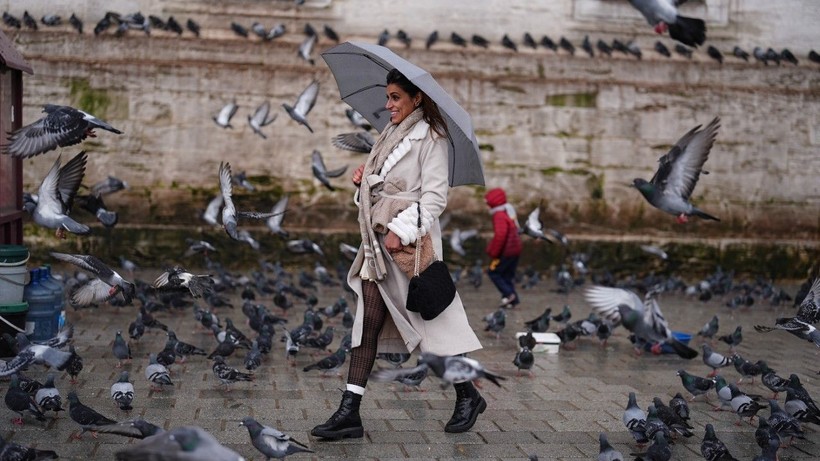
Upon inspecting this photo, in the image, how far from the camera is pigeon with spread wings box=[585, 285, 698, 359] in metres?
8.20

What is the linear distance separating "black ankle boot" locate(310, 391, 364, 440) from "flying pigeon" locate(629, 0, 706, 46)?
335cm

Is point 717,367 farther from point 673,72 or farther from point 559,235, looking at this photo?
point 673,72

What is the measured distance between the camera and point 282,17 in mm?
13875

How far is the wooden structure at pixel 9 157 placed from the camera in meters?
7.52

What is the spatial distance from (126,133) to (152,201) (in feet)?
3.34

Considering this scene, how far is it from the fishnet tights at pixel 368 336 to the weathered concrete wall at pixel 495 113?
28.2 feet

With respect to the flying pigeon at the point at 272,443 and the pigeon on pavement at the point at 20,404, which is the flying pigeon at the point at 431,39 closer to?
the pigeon on pavement at the point at 20,404

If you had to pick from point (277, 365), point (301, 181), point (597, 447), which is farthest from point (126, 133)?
point (597, 447)

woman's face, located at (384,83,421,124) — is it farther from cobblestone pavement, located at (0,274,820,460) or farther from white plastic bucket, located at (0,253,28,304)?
white plastic bucket, located at (0,253,28,304)

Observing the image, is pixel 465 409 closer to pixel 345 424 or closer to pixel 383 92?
pixel 345 424

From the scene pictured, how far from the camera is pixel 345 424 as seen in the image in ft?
17.1

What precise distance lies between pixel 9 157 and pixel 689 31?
5397 mm

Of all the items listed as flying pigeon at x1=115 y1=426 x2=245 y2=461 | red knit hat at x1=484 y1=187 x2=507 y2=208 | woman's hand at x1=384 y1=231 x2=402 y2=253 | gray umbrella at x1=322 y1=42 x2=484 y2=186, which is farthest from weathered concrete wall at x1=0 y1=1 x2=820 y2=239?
flying pigeon at x1=115 y1=426 x2=245 y2=461

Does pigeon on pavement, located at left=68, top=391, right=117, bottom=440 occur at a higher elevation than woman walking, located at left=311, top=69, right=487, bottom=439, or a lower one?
lower
